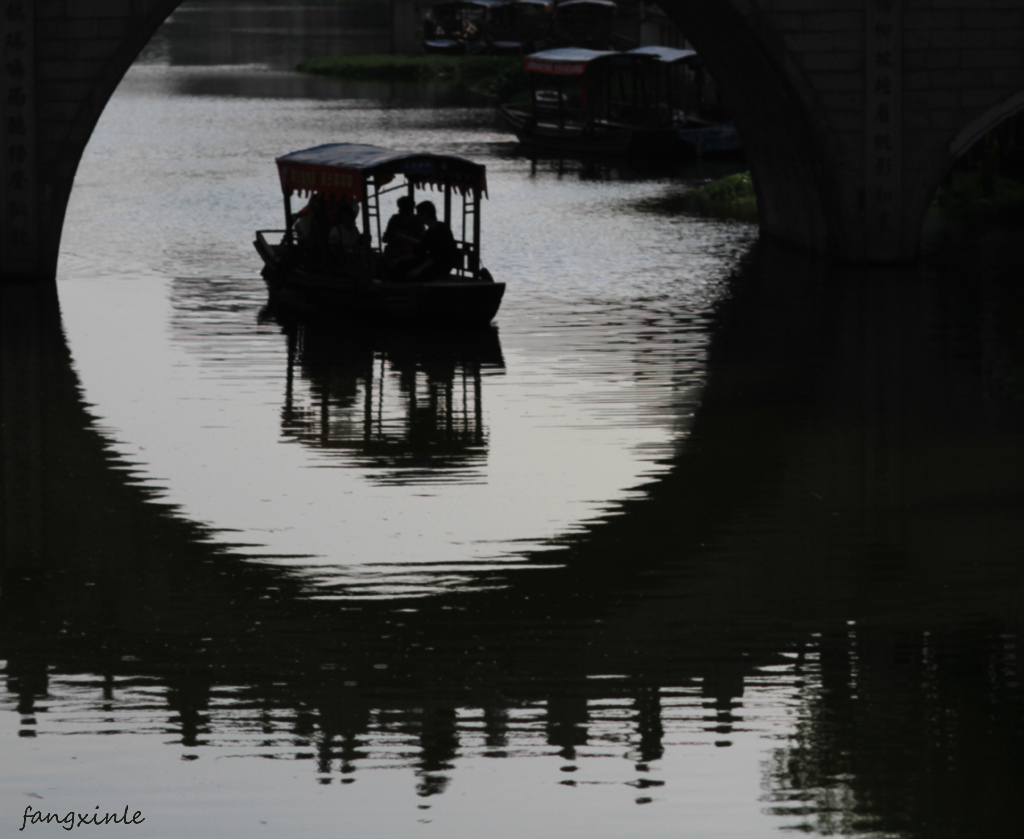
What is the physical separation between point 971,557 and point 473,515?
11.3 feet

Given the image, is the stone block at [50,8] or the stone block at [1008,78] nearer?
the stone block at [50,8]

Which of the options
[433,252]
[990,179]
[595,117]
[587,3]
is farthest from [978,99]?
[587,3]

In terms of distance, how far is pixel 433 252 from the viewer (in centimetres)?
1958

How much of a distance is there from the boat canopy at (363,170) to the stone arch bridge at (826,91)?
2507 mm

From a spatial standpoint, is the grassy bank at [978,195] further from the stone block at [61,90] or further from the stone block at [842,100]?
the stone block at [61,90]

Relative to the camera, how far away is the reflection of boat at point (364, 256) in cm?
1930

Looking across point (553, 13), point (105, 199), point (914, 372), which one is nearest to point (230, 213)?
point (105, 199)

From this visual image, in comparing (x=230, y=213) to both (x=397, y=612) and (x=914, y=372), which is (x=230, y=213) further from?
(x=397, y=612)

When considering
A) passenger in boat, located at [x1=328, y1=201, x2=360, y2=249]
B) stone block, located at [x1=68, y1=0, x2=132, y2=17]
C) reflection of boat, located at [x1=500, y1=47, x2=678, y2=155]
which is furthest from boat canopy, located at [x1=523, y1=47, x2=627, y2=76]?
stone block, located at [x1=68, y1=0, x2=132, y2=17]

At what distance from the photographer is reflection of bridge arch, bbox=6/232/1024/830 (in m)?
8.38

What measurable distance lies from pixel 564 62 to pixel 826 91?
2169 cm

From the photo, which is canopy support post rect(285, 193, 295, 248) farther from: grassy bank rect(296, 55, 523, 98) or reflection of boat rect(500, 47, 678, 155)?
grassy bank rect(296, 55, 523, 98)

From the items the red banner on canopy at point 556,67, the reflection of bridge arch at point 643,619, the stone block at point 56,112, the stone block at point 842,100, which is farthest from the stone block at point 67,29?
the red banner on canopy at point 556,67

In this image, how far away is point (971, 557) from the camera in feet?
36.6
